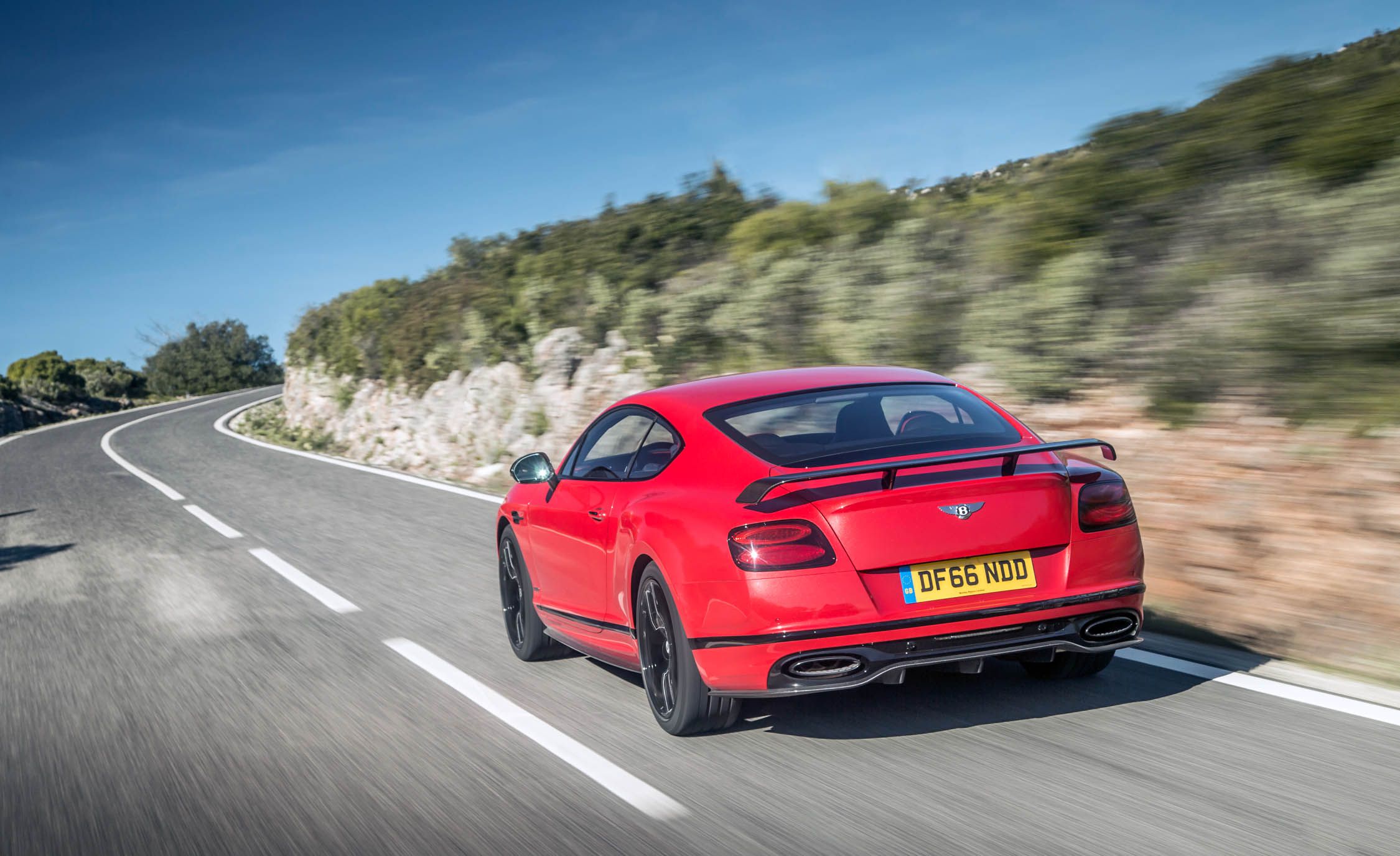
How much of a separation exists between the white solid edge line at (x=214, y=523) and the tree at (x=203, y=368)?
224ft

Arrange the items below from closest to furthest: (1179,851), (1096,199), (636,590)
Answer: (1179,851), (636,590), (1096,199)

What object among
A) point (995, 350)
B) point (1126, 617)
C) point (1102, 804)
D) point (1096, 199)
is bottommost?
point (1102, 804)

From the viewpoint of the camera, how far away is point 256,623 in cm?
774

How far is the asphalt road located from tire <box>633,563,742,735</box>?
11cm

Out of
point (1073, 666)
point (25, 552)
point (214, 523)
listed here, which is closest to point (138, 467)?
point (214, 523)

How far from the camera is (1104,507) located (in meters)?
4.47

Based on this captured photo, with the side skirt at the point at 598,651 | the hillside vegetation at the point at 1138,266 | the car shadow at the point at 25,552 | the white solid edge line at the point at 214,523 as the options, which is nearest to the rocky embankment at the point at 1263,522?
the hillside vegetation at the point at 1138,266

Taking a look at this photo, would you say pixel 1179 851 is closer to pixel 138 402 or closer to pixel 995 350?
pixel 995 350

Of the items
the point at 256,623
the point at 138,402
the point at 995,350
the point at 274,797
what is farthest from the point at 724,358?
the point at 138,402

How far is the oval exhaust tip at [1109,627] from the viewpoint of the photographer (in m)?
4.39

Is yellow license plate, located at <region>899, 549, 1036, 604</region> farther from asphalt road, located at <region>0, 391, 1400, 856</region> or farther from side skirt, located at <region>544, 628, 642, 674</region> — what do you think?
side skirt, located at <region>544, 628, 642, 674</region>

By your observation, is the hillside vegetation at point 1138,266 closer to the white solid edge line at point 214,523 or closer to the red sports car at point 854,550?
the red sports car at point 854,550

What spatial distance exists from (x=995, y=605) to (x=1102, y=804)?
2.37 feet

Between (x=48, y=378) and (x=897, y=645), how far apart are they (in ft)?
310
